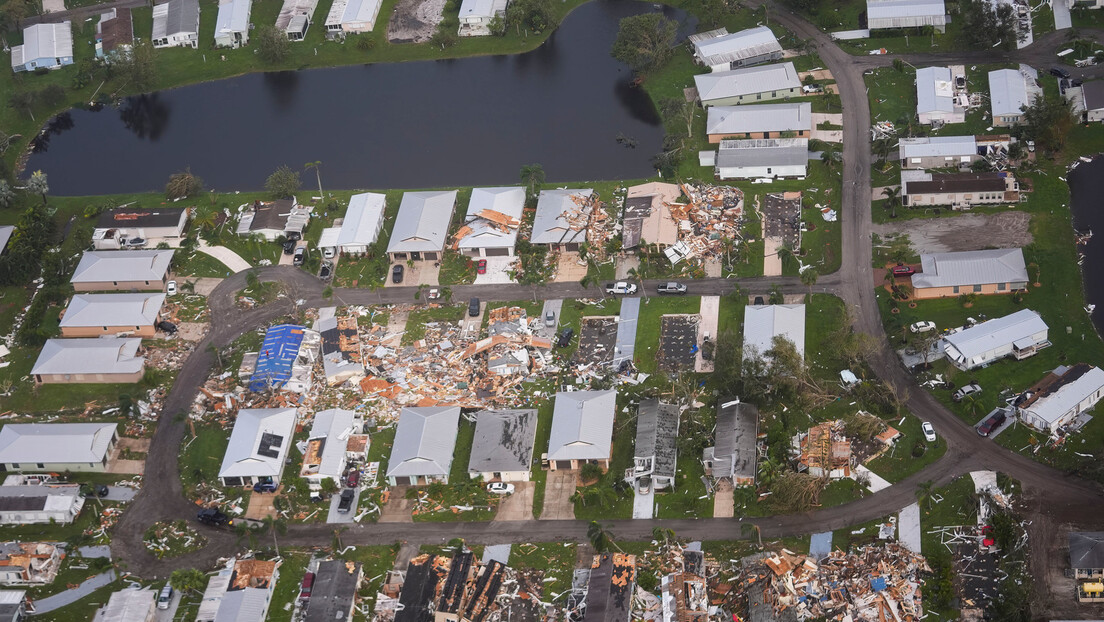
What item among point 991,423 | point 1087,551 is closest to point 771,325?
point 991,423

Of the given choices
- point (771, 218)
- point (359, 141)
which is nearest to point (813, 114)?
point (771, 218)

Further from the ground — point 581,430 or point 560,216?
point 560,216

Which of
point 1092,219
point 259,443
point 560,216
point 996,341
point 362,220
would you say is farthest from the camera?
point 362,220

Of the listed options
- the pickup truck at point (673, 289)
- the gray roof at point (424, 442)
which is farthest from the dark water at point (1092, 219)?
the gray roof at point (424, 442)

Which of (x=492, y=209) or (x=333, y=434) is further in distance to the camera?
(x=492, y=209)

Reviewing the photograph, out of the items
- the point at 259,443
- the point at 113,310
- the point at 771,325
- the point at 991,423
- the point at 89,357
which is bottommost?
the point at 259,443

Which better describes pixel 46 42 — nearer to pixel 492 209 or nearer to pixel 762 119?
pixel 492 209
